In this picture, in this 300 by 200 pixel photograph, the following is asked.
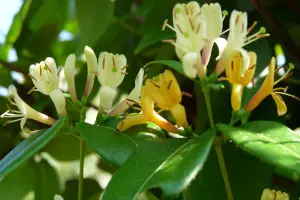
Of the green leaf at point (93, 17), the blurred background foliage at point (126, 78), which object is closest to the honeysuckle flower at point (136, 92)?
the blurred background foliage at point (126, 78)

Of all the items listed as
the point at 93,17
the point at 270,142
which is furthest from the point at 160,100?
the point at 93,17

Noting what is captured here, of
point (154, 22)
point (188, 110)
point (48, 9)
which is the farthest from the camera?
point (48, 9)

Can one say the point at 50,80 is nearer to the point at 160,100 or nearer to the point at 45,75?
the point at 45,75

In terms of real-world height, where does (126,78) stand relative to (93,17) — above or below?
below

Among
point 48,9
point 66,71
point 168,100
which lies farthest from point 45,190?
point 48,9

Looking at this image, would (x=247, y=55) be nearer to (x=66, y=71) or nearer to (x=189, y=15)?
(x=189, y=15)

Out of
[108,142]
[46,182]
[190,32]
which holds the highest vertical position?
[190,32]

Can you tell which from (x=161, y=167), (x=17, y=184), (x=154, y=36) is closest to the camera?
(x=161, y=167)
